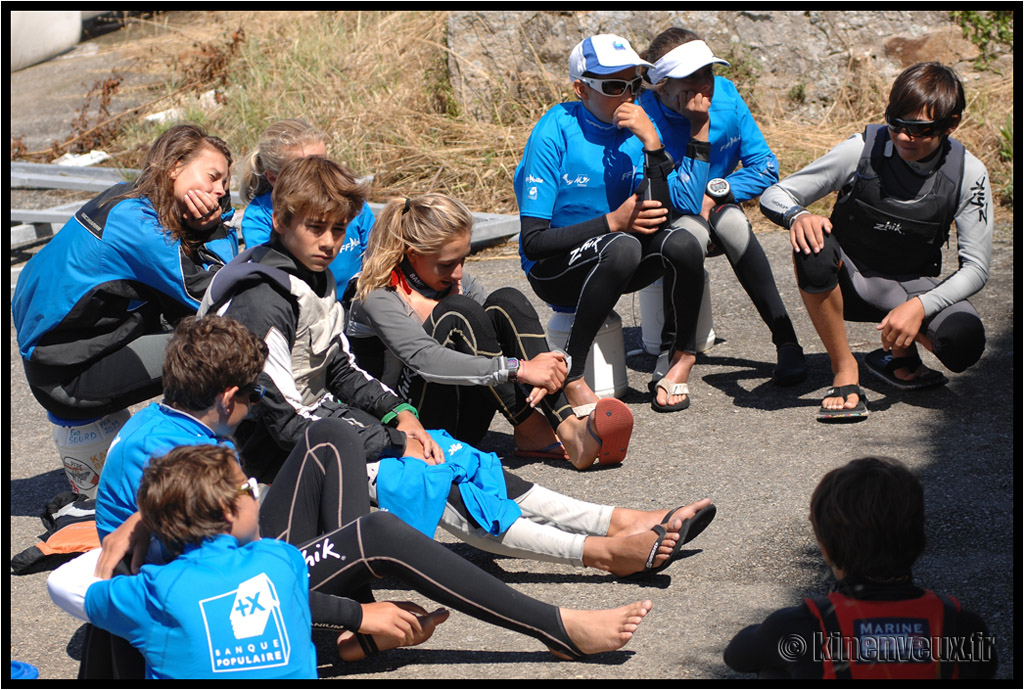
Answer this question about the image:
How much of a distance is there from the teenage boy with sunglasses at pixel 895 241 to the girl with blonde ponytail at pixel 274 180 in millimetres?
1818

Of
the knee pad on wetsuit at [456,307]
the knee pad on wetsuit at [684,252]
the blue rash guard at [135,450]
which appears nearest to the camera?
the blue rash guard at [135,450]

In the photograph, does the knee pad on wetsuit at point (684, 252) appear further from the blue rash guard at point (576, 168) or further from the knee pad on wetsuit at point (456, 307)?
the knee pad on wetsuit at point (456, 307)

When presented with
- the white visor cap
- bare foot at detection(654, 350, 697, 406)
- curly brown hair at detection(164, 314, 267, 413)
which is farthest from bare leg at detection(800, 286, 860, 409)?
curly brown hair at detection(164, 314, 267, 413)

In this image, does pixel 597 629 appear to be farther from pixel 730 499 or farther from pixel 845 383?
pixel 845 383

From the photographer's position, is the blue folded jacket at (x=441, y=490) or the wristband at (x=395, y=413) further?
the wristband at (x=395, y=413)

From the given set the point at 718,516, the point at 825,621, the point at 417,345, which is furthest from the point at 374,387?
the point at 825,621

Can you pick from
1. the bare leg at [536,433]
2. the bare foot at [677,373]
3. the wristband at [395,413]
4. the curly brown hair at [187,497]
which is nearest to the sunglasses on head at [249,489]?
the curly brown hair at [187,497]

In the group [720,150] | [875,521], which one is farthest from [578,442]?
[875,521]

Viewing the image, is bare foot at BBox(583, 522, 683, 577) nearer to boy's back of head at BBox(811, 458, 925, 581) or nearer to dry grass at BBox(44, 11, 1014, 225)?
boy's back of head at BBox(811, 458, 925, 581)

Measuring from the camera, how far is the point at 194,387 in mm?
2748

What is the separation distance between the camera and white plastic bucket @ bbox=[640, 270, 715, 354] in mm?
5074

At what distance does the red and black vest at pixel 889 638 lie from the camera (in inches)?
83.8

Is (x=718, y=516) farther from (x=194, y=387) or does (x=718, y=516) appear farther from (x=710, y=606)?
(x=194, y=387)

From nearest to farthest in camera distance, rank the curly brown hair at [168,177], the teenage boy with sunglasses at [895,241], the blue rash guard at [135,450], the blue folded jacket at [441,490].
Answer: the blue rash guard at [135,450] → the blue folded jacket at [441,490] → the curly brown hair at [168,177] → the teenage boy with sunglasses at [895,241]
